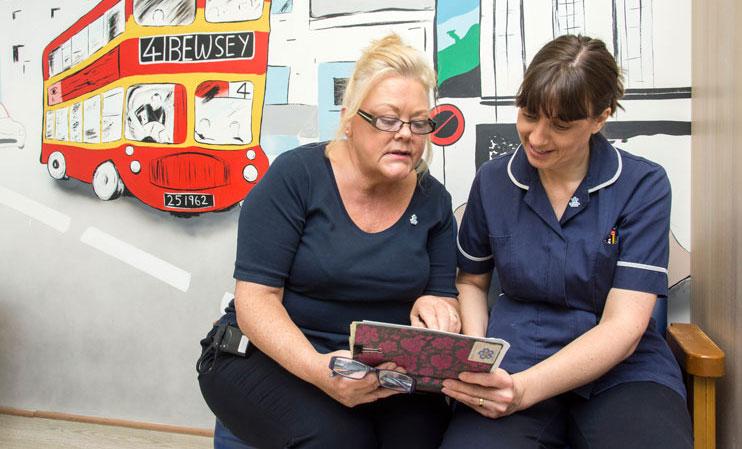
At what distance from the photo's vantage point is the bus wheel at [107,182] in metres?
2.61

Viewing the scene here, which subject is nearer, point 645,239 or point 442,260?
point 645,239

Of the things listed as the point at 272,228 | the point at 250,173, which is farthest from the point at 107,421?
the point at 272,228

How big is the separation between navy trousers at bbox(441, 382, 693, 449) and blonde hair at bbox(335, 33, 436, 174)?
758mm

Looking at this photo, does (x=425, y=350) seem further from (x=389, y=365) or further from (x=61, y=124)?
(x=61, y=124)

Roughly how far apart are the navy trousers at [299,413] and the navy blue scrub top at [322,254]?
14 cm

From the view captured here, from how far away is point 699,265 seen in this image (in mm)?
1923

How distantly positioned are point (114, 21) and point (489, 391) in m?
2.02

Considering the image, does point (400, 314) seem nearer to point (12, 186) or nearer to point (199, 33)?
point (199, 33)

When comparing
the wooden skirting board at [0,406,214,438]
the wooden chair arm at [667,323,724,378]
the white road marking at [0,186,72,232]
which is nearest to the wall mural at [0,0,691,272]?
the white road marking at [0,186,72,232]

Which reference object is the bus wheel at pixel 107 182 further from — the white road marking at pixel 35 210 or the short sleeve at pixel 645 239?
the short sleeve at pixel 645 239

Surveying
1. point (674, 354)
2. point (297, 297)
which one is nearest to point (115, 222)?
point (297, 297)

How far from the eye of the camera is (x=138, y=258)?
103 inches

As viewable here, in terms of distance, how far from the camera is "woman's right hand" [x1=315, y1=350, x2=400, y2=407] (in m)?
1.44

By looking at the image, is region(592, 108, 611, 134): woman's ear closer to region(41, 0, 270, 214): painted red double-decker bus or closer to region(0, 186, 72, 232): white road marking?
region(41, 0, 270, 214): painted red double-decker bus
